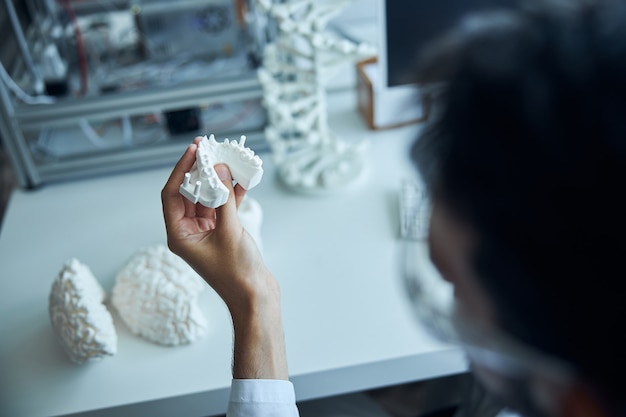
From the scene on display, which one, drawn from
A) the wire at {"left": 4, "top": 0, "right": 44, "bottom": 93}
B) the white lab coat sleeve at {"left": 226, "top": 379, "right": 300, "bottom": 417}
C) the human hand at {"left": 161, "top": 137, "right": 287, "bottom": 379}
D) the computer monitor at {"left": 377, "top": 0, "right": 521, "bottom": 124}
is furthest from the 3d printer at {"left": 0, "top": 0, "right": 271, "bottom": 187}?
the white lab coat sleeve at {"left": 226, "top": 379, "right": 300, "bottom": 417}

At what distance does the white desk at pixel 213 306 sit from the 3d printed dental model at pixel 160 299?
0.03 meters

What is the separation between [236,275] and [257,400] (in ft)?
0.49

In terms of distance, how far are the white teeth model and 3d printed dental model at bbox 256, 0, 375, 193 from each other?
30cm

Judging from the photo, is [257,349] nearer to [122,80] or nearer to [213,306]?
[213,306]

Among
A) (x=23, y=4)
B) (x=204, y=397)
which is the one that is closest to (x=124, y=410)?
(x=204, y=397)

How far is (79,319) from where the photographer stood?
77 cm

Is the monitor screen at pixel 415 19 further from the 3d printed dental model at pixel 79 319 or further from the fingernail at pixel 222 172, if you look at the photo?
the 3d printed dental model at pixel 79 319

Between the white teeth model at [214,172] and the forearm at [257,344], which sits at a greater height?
the white teeth model at [214,172]

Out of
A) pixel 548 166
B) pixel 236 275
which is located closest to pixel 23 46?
pixel 236 275

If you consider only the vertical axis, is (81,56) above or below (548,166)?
below

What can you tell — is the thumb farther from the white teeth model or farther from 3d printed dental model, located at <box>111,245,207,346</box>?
3d printed dental model, located at <box>111,245,207,346</box>

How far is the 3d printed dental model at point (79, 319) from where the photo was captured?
0.77 meters

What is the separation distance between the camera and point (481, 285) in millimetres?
429

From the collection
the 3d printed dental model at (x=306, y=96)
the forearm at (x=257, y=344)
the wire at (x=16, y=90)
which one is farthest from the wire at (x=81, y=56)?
the forearm at (x=257, y=344)
